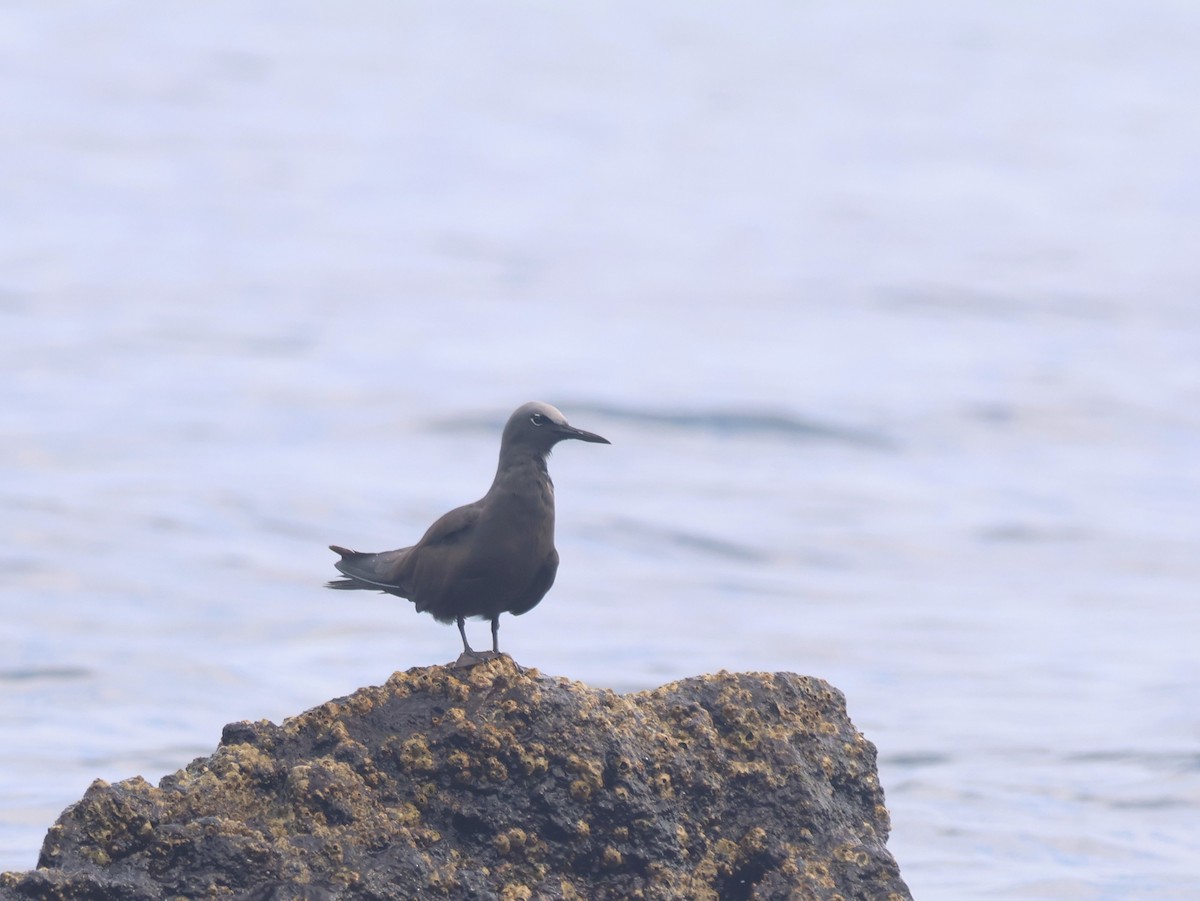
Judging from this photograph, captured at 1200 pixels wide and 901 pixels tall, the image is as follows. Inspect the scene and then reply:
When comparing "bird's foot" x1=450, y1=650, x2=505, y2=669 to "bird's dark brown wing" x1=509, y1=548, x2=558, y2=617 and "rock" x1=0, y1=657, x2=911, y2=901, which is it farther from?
"bird's dark brown wing" x1=509, y1=548, x2=558, y2=617

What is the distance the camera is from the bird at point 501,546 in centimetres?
887

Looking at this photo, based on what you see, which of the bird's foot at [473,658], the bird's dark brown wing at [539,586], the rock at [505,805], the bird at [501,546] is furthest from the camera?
the bird's dark brown wing at [539,586]

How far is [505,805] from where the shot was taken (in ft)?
24.4

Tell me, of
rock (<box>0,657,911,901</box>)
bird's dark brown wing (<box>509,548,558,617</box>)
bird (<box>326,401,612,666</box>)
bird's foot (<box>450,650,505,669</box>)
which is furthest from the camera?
bird's dark brown wing (<box>509,548,558,617</box>)

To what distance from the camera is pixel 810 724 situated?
8.29m

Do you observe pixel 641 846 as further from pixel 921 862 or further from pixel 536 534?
pixel 921 862

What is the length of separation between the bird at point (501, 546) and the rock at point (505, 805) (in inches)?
41.8

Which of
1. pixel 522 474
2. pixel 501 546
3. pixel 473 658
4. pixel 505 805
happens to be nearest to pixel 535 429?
pixel 522 474

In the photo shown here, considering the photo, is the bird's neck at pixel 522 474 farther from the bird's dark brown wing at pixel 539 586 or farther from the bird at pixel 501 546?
the bird's dark brown wing at pixel 539 586

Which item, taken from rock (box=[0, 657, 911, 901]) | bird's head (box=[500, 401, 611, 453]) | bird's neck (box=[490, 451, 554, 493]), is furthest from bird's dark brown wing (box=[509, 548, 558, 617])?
rock (box=[0, 657, 911, 901])

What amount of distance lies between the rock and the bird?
106 centimetres

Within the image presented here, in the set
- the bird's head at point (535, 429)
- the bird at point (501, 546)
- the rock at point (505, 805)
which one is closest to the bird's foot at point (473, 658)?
the rock at point (505, 805)

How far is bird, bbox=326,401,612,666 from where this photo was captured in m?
8.87

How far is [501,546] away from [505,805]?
1712mm
